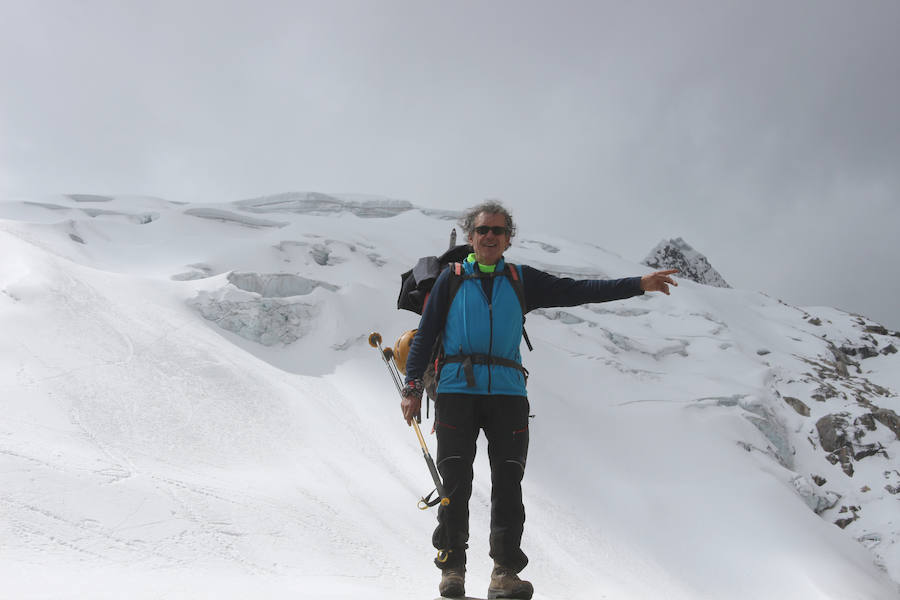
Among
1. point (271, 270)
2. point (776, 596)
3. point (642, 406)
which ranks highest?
point (271, 270)

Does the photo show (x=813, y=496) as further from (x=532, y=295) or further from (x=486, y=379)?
(x=486, y=379)

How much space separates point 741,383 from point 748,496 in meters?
7.97

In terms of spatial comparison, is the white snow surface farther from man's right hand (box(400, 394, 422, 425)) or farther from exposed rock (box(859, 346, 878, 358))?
exposed rock (box(859, 346, 878, 358))

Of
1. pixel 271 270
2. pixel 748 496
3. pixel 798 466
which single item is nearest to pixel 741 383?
pixel 798 466

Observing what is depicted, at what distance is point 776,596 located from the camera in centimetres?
1470

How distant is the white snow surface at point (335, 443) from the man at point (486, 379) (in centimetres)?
176

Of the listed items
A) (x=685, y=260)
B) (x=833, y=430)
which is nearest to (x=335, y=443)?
(x=833, y=430)

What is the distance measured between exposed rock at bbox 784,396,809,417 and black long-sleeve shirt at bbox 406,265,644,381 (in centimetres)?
2510

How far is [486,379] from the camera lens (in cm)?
427

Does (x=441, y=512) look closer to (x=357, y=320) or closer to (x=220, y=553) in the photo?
(x=220, y=553)

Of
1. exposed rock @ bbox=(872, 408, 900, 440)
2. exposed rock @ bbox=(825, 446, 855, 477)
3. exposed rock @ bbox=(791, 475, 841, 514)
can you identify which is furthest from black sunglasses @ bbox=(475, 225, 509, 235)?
exposed rock @ bbox=(872, 408, 900, 440)

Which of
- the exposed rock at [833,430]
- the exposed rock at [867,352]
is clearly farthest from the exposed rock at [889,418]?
the exposed rock at [867,352]

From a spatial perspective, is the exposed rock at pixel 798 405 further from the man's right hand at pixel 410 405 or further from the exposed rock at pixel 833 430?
the man's right hand at pixel 410 405

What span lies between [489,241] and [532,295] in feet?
1.83
